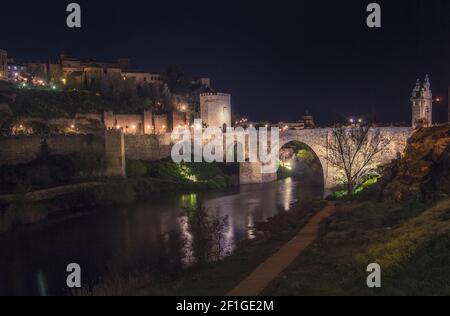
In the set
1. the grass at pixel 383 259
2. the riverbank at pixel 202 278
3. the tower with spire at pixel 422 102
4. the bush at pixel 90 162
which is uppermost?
the tower with spire at pixel 422 102

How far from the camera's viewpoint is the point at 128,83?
2726 inches

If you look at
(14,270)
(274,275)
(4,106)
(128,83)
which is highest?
(128,83)

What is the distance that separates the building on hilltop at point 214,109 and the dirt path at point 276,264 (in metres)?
42.8

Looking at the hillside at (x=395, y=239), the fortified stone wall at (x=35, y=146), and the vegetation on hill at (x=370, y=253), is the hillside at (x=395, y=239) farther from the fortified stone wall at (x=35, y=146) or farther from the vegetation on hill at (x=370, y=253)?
the fortified stone wall at (x=35, y=146)

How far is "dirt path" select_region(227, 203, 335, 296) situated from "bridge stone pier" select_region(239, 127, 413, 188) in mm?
18334

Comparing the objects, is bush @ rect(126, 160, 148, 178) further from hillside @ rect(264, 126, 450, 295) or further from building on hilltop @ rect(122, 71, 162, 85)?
hillside @ rect(264, 126, 450, 295)

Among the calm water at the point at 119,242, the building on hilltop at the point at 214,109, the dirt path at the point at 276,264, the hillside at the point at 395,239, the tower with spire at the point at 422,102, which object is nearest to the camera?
the hillside at the point at 395,239

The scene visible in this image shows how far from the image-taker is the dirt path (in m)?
13.1

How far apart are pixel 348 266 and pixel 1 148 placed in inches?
1382

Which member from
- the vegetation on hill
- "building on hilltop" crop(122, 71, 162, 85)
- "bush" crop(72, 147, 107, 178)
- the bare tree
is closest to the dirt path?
the vegetation on hill

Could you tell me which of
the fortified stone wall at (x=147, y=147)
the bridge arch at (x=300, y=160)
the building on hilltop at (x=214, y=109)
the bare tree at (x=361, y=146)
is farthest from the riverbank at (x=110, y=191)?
the bare tree at (x=361, y=146)

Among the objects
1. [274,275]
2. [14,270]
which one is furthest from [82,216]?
[274,275]

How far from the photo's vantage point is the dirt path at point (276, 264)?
13116 mm
